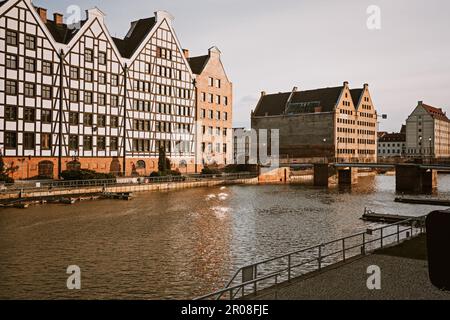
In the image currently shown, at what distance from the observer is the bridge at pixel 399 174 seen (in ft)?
231

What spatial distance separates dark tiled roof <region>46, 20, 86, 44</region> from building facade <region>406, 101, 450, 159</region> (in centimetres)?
14392

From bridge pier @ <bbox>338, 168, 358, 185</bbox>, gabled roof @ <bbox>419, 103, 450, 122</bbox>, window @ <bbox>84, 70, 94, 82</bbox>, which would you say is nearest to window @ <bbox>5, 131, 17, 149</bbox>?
window @ <bbox>84, 70, 94, 82</bbox>

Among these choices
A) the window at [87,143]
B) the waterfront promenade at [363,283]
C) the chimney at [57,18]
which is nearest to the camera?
the waterfront promenade at [363,283]

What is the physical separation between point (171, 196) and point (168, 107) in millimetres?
26110

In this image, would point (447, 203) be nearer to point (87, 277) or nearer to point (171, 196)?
point (171, 196)

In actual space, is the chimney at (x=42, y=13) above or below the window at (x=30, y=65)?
above

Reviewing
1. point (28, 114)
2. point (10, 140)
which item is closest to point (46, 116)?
point (28, 114)

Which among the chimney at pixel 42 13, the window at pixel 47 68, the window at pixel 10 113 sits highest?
the chimney at pixel 42 13

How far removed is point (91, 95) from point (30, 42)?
10733mm

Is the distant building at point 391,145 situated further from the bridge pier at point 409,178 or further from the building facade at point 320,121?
the bridge pier at point 409,178

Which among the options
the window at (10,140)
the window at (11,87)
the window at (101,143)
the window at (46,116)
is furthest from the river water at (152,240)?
the window at (11,87)

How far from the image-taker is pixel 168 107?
75.4 m

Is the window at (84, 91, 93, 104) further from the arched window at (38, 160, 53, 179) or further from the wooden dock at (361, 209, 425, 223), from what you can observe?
the wooden dock at (361, 209, 425, 223)
